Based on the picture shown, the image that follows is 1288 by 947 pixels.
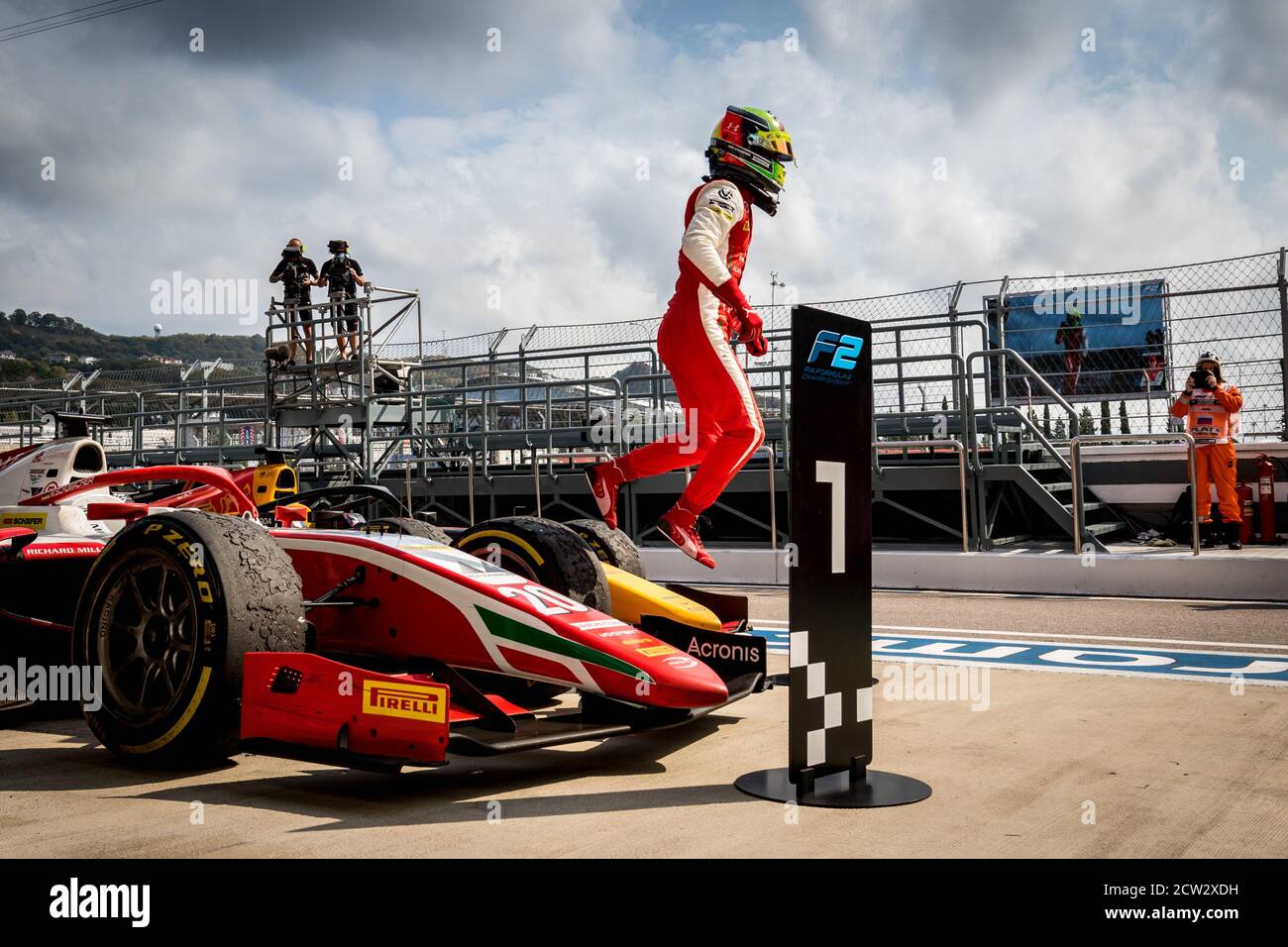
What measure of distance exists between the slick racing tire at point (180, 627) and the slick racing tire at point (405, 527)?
114 cm

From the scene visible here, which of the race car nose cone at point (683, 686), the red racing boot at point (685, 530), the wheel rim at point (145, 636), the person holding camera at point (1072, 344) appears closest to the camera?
the race car nose cone at point (683, 686)

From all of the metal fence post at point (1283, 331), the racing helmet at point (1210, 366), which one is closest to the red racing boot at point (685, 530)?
the racing helmet at point (1210, 366)

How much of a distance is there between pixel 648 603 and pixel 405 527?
1.24 meters

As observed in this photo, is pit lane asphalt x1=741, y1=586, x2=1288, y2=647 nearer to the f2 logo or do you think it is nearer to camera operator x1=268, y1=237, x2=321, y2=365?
the f2 logo

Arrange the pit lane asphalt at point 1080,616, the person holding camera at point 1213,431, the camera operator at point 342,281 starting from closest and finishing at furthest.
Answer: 1. the pit lane asphalt at point 1080,616
2. the person holding camera at point 1213,431
3. the camera operator at point 342,281

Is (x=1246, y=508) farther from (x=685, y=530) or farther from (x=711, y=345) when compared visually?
(x=711, y=345)

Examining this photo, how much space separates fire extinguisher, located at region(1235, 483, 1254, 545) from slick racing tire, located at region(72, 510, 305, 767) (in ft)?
39.7

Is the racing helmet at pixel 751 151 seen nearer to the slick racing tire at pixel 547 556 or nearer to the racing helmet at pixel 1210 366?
the slick racing tire at pixel 547 556

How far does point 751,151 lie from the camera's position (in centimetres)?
623

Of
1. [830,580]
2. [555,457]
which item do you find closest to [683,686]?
[830,580]

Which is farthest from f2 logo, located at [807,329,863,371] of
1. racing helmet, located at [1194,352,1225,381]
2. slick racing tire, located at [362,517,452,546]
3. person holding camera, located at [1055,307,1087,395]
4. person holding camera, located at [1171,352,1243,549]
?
person holding camera, located at [1055,307,1087,395]

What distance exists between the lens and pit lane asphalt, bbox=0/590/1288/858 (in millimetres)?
3225

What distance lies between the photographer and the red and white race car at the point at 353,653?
3.89 meters
